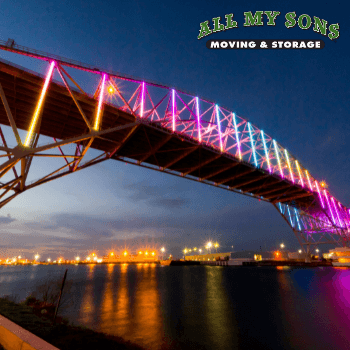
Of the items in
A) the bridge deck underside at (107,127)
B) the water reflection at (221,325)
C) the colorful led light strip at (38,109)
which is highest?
the bridge deck underside at (107,127)

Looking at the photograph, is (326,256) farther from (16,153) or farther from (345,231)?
(16,153)

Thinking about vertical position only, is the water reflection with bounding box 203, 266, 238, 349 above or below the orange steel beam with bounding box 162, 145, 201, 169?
below

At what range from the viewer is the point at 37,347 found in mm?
4152

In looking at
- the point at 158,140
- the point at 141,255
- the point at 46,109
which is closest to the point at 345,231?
the point at 158,140

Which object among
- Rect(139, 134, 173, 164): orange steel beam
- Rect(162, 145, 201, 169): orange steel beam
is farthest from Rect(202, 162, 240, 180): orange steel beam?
Rect(139, 134, 173, 164): orange steel beam

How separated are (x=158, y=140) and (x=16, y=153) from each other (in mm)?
15519

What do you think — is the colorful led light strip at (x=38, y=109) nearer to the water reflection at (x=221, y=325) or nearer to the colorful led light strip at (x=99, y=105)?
the colorful led light strip at (x=99, y=105)

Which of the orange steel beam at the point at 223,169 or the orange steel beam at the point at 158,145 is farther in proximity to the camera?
the orange steel beam at the point at 223,169

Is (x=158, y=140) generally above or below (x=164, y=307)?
above

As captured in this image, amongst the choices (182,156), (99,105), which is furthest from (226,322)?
(182,156)

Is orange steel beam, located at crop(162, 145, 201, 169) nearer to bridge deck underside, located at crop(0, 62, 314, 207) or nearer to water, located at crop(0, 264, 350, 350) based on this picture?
bridge deck underside, located at crop(0, 62, 314, 207)

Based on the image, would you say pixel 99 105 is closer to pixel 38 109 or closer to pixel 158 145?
pixel 38 109

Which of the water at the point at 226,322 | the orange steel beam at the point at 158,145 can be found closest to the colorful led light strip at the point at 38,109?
the water at the point at 226,322

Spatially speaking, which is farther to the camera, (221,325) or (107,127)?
(107,127)
